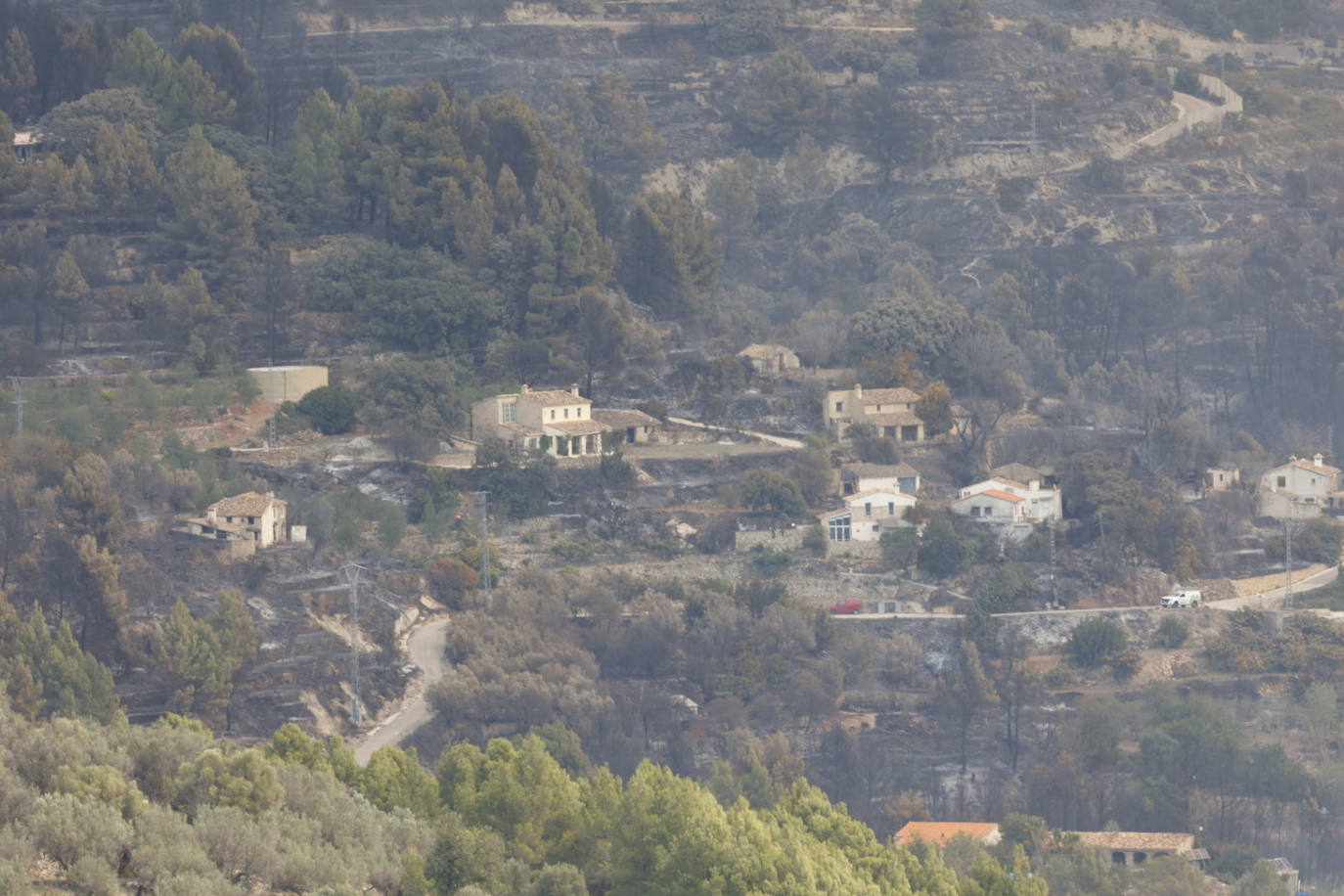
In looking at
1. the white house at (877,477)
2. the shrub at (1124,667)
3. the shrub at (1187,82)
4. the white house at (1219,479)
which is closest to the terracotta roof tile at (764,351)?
the white house at (877,477)

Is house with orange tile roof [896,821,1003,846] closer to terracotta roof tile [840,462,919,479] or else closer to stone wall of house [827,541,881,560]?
stone wall of house [827,541,881,560]

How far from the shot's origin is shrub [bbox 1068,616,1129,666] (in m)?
72.6

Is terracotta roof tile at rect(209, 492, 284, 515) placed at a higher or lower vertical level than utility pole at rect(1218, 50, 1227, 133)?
lower

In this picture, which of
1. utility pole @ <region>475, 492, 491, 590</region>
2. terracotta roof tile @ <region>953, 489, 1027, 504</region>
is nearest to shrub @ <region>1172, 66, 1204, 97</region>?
terracotta roof tile @ <region>953, 489, 1027, 504</region>

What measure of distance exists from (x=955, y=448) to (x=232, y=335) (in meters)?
18.4

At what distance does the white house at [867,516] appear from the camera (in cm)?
7681

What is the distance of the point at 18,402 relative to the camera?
2945 inches

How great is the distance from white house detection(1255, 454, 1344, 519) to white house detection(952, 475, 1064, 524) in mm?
5675

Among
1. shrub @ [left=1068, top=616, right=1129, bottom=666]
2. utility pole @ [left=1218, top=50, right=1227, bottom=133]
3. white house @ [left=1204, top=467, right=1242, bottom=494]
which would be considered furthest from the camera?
utility pole @ [left=1218, top=50, right=1227, bottom=133]

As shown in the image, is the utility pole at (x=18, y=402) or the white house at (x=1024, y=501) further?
the white house at (x=1024, y=501)

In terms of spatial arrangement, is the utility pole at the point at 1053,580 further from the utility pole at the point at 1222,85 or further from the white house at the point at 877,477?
the utility pole at the point at 1222,85

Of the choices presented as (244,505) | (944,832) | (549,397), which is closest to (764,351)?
(549,397)

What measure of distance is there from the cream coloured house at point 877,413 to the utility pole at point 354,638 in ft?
51.8

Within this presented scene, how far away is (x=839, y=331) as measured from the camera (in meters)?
88.7
